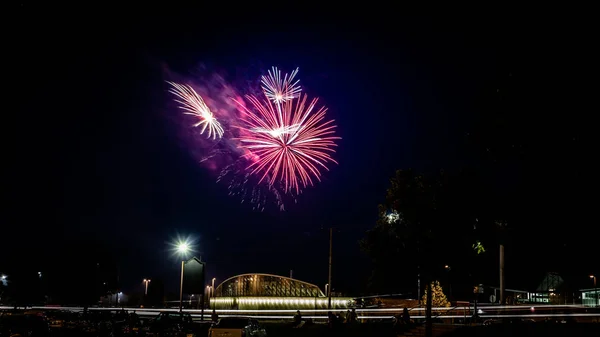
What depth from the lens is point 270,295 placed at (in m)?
85.8

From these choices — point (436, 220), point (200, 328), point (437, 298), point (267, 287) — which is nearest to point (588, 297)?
point (437, 298)

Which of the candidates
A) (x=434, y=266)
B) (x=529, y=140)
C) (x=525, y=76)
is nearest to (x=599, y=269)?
(x=529, y=140)

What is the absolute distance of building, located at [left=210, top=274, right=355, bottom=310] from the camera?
7919 cm

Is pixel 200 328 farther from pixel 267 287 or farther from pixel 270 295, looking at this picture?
pixel 267 287

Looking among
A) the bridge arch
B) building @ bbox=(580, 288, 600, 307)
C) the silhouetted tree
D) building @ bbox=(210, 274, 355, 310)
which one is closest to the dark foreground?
the silhouetted tree

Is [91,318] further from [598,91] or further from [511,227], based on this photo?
[598,91]

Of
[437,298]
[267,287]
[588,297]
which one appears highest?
[437,298]

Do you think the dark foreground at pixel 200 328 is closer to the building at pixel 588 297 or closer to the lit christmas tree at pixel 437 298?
the lit christmas tree at pixel 437 298

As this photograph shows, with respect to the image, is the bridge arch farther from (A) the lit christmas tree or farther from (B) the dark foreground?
(B) the dark foreground

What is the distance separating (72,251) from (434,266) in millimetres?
68007

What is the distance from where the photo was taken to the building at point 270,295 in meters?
79.2

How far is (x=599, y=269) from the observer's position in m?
18.5

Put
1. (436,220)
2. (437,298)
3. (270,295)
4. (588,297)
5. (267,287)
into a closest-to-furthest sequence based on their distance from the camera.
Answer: (436,220), (437,298), (588,297), (270,295), (267,287)

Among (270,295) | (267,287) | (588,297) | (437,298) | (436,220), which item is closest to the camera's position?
(436,220)
